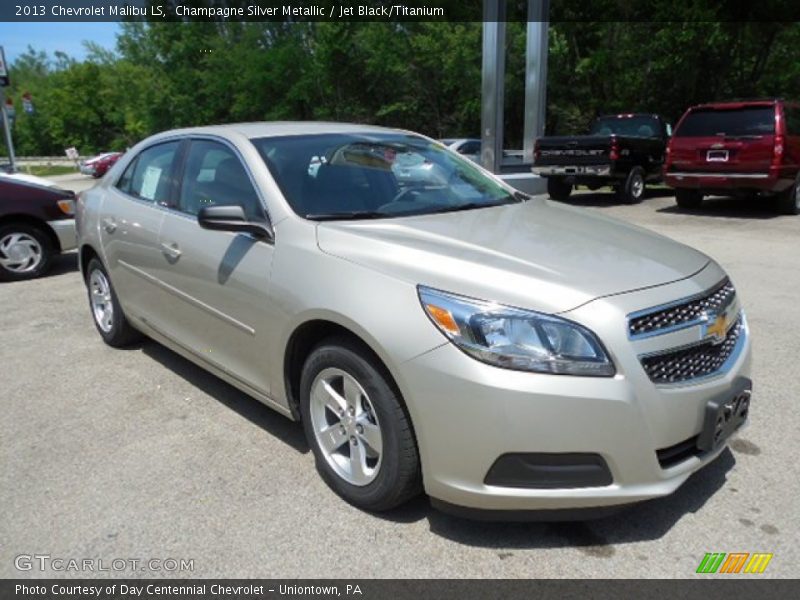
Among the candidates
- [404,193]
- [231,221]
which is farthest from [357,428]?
[404,193]

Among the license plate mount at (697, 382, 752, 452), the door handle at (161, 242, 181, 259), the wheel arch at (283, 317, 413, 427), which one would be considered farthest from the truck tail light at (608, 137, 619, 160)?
the wheel arch at (283, 317, 413, 427)

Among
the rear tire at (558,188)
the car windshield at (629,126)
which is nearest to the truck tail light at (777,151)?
the car windshield at (629,126)

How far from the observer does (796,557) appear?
2.40 meters

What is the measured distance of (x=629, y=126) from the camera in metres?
14.3

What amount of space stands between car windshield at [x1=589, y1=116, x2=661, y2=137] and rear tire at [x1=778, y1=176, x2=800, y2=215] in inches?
142

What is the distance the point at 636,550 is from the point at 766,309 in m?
3.84

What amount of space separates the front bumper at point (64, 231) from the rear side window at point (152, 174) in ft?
11.7

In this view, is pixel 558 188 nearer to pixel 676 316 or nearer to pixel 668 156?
pixel 668 156

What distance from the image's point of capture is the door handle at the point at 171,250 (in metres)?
3.65

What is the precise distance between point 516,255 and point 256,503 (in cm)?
158

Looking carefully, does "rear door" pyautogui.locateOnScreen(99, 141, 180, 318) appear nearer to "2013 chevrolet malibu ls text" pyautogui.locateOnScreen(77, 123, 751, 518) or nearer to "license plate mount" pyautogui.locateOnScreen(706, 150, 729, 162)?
"2013 chevrolet malibu ls text" pyautogui.locateOnScreen(77, 123, 751, 518)

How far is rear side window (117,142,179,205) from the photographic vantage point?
4.04 metres

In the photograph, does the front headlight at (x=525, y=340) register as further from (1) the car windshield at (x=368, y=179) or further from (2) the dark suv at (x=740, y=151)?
(2) the dark suv at (x=740, y=151)
